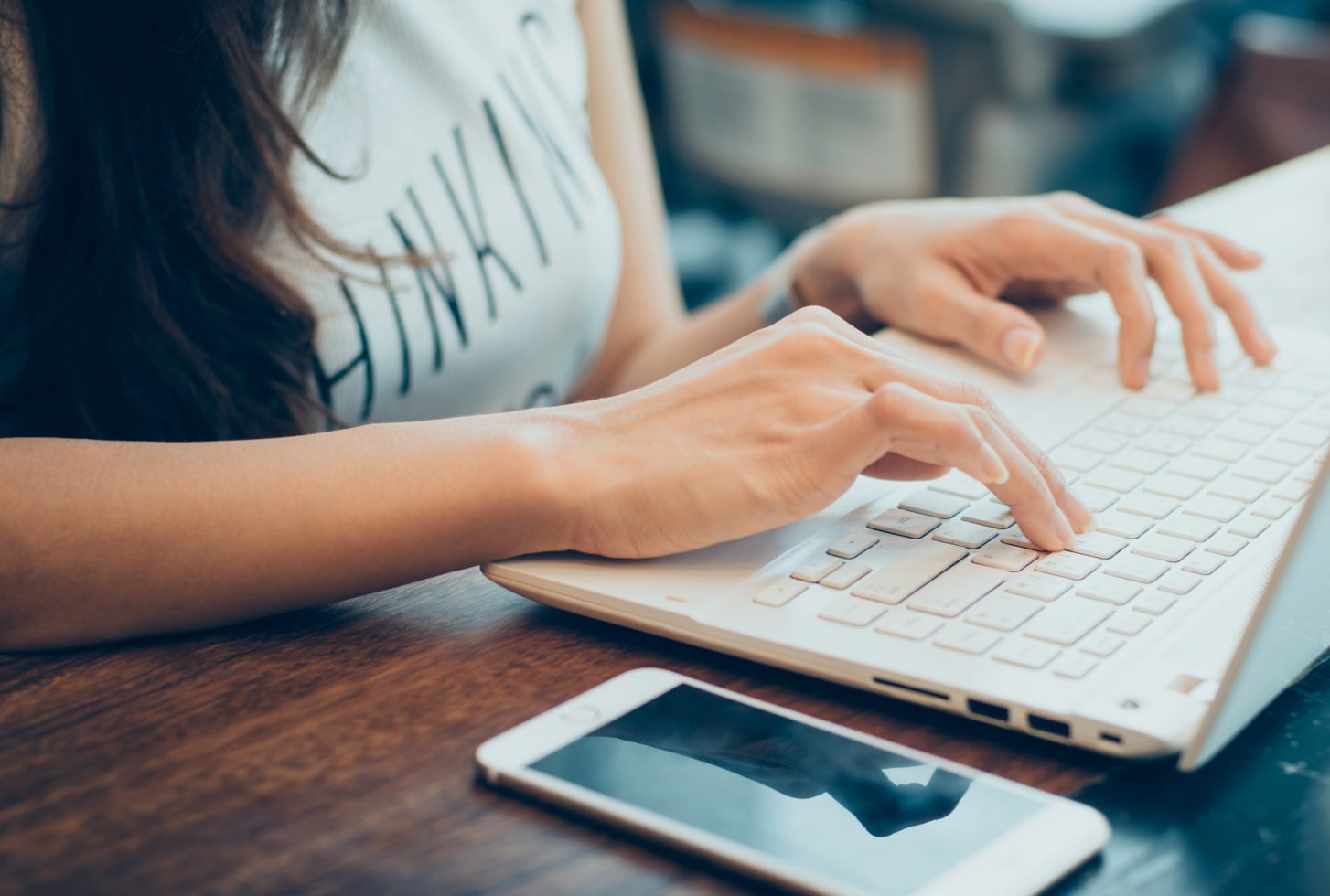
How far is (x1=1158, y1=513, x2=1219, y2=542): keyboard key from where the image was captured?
1.75ft

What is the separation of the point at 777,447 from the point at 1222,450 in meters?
0.24

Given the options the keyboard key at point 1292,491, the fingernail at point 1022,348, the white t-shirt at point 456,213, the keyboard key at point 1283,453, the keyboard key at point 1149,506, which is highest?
the white t-shirt at point 456,213

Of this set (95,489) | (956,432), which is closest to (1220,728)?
(956,432)

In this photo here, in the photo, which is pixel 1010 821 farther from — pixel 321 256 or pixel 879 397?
pixel 321 256

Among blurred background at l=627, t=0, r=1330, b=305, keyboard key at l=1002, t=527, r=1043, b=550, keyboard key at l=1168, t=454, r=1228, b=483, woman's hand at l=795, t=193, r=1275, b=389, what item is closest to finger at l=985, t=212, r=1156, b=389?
woman's hand at l=795, t=193, r=1275, b=389

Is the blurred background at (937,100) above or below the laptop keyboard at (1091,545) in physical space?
above

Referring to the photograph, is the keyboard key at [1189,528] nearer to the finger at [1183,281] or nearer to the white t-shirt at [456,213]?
the finger at [1183,281]

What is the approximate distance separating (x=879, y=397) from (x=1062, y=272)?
287mm

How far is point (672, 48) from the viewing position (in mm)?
2303

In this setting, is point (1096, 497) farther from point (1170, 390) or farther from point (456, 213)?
point (456, 213)

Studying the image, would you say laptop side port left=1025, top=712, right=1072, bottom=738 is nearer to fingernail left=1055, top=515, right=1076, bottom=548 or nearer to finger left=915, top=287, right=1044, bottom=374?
fingernail left=1055, top=515, right=1076, bottom=548

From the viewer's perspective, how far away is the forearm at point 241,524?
53 cm

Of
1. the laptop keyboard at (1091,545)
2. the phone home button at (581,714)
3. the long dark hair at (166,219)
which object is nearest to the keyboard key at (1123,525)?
the laptop keyboard at (1091,545)

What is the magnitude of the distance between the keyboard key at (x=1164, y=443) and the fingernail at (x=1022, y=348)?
82 mm
